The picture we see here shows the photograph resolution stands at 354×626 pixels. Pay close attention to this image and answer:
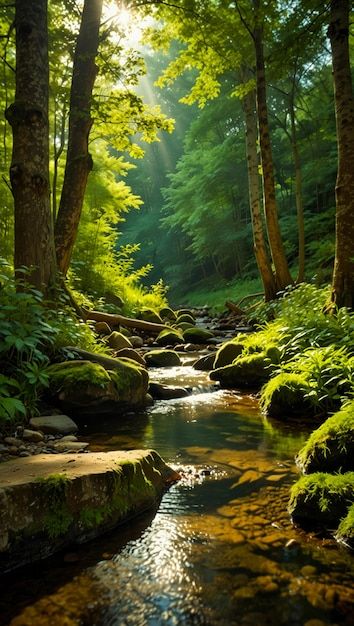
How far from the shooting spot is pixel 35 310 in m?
4.35

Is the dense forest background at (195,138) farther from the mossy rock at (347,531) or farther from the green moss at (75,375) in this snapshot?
the mossy rock at (347,531)

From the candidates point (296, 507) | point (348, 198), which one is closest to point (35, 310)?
point (296, 507)

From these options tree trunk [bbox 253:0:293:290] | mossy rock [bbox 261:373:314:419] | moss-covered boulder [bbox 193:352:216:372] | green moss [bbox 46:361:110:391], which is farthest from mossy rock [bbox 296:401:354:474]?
tree trunk [bbox 253:0:293:290]

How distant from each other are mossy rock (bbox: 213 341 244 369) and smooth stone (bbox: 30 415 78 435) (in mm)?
3391

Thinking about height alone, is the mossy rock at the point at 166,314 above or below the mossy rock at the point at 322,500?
above

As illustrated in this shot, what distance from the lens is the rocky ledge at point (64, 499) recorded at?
2.16 metres

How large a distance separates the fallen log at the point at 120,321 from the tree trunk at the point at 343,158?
216 inches

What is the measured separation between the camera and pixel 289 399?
4.75m

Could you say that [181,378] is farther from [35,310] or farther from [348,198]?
[348,198]

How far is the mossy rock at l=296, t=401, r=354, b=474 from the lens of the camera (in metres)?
2.91

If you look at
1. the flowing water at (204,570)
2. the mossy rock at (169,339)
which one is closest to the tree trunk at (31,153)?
the flowing water at (204,570)

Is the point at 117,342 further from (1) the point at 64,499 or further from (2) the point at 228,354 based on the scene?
(1) the point at 64,499

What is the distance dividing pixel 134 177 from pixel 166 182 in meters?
3.37

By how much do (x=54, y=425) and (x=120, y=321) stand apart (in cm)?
655
